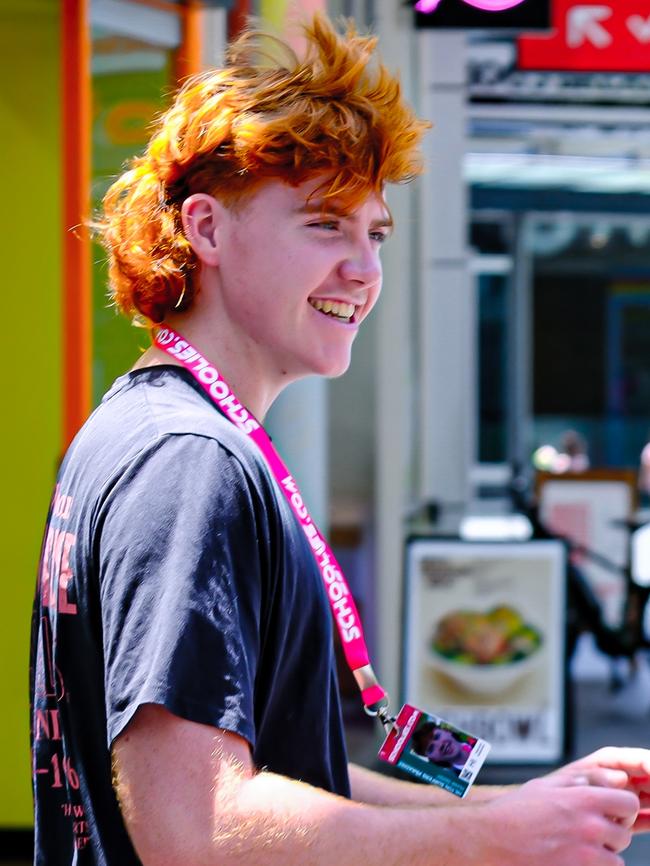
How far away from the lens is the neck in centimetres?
152

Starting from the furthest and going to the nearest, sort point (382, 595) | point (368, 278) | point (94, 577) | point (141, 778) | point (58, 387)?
point (382, 595) < point (58, 387) < point (368, 278) < point (94, 577) < point (141, 778)

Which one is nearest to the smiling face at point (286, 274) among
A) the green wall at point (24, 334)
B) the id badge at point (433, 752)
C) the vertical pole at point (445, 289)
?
the id badge at point (433, 752)

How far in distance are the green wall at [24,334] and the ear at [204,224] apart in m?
3.39

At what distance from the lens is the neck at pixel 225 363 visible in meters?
1.52

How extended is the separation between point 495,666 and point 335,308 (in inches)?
181

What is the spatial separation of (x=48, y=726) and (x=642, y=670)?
740 centimetres

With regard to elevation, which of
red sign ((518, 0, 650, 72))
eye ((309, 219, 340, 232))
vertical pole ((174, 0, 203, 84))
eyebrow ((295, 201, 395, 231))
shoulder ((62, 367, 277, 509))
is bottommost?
shoulder ((62, 367, 277, 509))

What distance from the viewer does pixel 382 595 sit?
245 inches

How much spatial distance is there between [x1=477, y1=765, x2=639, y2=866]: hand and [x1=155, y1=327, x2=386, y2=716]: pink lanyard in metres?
0.31

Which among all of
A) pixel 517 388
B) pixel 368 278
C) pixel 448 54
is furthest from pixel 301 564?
pixel 517 388

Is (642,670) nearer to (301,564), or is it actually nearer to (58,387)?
(58,387)

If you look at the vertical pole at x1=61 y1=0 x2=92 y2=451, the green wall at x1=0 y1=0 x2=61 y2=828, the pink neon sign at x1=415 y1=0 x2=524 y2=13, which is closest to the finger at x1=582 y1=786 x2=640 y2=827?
the vertical pole at x1=61 y1=0 x2=92 y2=451

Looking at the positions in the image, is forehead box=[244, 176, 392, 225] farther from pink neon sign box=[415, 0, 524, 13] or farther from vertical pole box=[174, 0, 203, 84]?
pink neon sign box=[415, 0, 524, 13]

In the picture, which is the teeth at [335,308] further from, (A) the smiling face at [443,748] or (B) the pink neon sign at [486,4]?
(B) the pink neon sign at [486,4]
